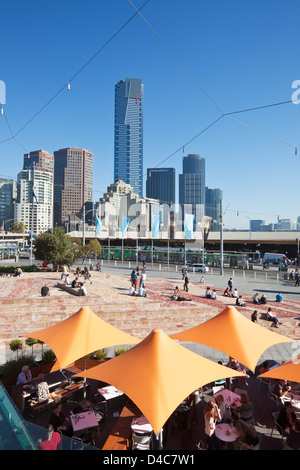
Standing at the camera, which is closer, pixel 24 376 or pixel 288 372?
pixel 288 372

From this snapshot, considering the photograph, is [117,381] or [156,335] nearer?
[117,381]

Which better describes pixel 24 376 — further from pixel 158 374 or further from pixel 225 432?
pixel 225 432

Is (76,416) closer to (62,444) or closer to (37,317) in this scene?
(62,444)

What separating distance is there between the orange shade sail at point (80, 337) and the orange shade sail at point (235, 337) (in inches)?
74.2

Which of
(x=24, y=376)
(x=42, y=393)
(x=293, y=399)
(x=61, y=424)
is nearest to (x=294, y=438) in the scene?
(x=293, y=399)

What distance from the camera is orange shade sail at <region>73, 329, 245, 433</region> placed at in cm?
495

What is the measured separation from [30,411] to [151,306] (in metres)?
10.1

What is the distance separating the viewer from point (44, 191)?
174 m

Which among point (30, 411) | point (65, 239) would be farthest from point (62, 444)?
point (65, 239)

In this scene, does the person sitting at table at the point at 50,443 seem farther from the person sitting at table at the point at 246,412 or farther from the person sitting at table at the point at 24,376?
the person sitting at table at the point at 24,376

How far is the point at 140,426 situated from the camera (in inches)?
231

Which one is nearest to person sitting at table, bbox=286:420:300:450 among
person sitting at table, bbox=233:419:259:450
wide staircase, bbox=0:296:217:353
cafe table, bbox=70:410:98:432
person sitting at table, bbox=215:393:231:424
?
person sitting at table, bbox=233:419:259:450

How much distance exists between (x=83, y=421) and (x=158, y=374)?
2.05 m

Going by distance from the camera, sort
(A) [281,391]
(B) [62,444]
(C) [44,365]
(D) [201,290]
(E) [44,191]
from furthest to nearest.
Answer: (E) [44,191] < (D) [201,290] < (C) [44,365] < (A) [281,391] < (B) [62,444]
